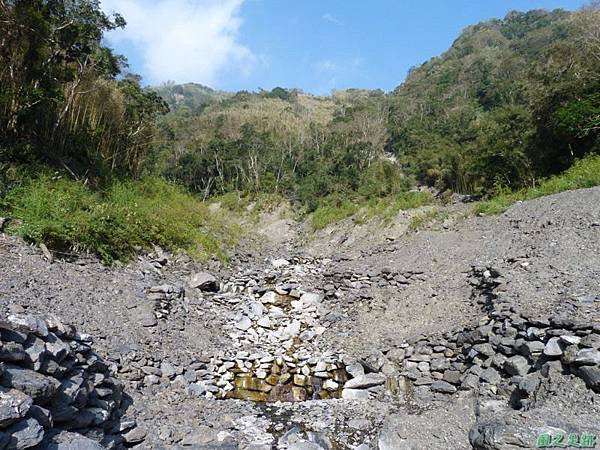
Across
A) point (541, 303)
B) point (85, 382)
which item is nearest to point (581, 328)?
point (541, 303)

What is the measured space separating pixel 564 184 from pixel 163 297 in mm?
11998

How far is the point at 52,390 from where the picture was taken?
3.81 metres

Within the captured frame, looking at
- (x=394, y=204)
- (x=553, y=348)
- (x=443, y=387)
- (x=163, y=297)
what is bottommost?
(x=443, y=387)

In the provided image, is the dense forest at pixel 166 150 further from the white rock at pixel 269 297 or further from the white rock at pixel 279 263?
the white rock at pixel 269 297

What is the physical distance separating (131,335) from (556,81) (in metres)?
16.6

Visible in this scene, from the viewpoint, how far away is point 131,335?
256 inches

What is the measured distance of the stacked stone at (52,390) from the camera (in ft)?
10.8

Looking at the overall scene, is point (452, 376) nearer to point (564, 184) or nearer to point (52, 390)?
point (52, 390)

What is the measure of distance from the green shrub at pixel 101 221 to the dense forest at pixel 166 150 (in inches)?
1.5

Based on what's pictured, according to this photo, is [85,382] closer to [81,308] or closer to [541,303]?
[81,308]

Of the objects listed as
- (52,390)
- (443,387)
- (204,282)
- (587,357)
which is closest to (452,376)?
(443,387)

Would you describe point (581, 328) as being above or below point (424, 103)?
below

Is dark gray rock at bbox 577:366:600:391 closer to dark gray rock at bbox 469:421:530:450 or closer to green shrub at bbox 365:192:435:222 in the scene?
dark gray rock at bbox 469:421:530:450

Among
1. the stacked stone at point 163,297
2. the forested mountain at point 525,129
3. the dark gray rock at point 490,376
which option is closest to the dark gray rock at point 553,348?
the dark gray rock at point 490,376
